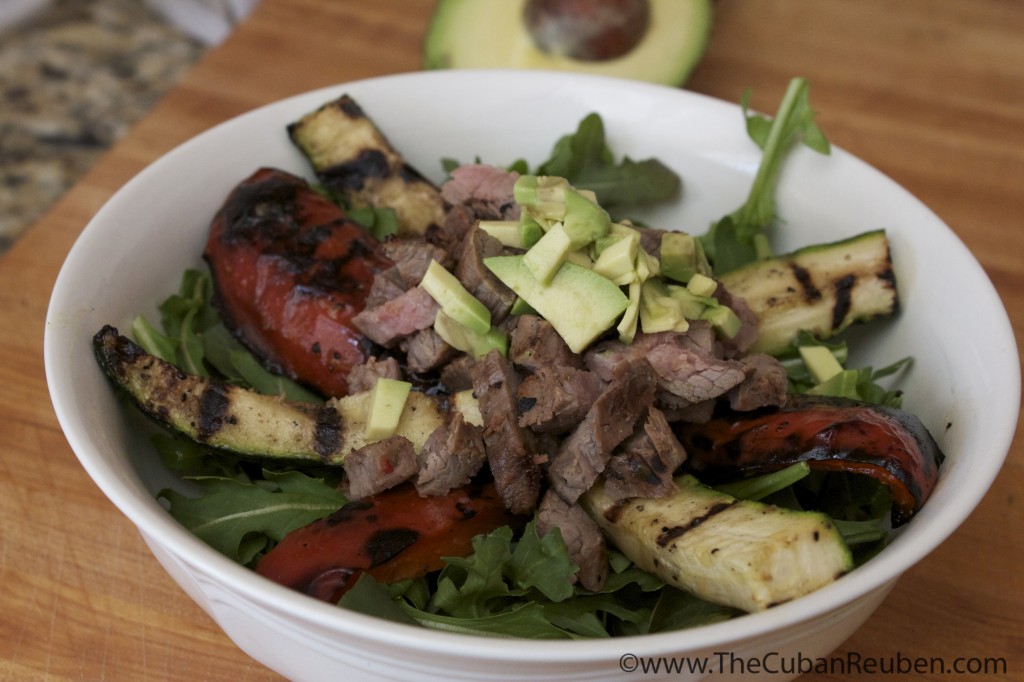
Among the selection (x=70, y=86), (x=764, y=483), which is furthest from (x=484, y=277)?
(x=70, y=86)

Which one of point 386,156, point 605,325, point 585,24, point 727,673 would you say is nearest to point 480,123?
point 386,156

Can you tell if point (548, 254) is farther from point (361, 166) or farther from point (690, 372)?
point (361, 166)

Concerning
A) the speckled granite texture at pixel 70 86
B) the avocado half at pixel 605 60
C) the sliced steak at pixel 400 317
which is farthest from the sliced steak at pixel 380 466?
the speckled granite texture at pixel 70 86

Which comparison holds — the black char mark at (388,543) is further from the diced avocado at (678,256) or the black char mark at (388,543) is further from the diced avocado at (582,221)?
the diced avocado at (678,256)

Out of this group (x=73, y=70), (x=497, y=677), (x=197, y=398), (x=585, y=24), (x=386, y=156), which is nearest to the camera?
(x=497, y=677)

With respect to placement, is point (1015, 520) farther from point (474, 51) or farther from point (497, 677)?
point (474, 51)

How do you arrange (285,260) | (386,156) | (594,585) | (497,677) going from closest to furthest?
(497,677) → (594,585) → (285,260) → (386,156)
